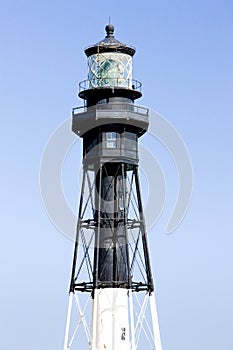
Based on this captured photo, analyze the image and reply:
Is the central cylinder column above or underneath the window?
underneath

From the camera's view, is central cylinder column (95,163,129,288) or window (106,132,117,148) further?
window (106,132,117,148)

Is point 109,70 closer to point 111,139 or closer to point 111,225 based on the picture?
point 111,139

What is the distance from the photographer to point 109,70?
100875 mm

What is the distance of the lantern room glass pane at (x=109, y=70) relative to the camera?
100625mm

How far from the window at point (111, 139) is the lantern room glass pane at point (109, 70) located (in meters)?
3.89

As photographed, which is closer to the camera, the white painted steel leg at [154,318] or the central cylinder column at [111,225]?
the white painted steel leg at [154,318]

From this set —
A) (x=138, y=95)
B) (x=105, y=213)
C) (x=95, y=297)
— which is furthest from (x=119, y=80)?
(x=95, y=297)

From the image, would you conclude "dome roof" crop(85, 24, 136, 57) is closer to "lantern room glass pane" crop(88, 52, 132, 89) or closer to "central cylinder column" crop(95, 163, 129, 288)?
"lantern room glass pane" crop(88, 52, 132, 89)

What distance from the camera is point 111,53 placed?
101 m

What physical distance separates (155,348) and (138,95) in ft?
63.3

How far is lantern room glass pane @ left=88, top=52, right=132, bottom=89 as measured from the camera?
100625 mm

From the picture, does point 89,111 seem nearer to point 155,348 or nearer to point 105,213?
point 105,213

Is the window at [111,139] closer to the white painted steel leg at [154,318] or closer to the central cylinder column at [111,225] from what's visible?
the central cylinder column at [111,225]

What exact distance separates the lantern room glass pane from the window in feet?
12.8
